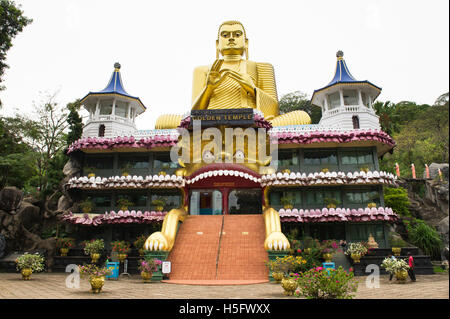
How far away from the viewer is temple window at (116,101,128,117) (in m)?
28.2

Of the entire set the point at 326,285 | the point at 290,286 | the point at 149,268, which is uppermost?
the point at 326,285

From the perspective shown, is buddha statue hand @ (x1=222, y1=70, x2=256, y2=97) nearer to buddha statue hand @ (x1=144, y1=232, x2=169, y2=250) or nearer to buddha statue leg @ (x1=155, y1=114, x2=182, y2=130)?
buddha statue leg @ (x1=155, y1=114, x2=182, y2=130)

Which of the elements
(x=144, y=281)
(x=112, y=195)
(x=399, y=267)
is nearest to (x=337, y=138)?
(x=399, y=267)

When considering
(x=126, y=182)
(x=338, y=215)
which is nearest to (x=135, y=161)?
(x=126, y=182)

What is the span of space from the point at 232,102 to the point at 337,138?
8789 mm

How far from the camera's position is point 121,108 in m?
28.4

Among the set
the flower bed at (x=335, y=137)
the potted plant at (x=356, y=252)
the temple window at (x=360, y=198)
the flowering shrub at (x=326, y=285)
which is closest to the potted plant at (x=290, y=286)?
the flowering shrub at (x=326, y=285)

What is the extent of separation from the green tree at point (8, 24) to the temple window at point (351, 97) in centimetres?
2301

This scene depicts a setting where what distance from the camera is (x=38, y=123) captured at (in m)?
28.6

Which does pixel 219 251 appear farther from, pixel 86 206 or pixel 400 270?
pixel 86 206

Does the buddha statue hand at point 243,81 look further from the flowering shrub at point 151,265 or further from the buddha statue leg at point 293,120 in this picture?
the flowering shrub at point 151,265

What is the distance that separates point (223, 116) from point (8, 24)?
13.8 m

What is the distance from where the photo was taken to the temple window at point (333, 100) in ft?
86.5

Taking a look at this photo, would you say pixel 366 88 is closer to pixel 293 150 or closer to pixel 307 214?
pixel 293 150
